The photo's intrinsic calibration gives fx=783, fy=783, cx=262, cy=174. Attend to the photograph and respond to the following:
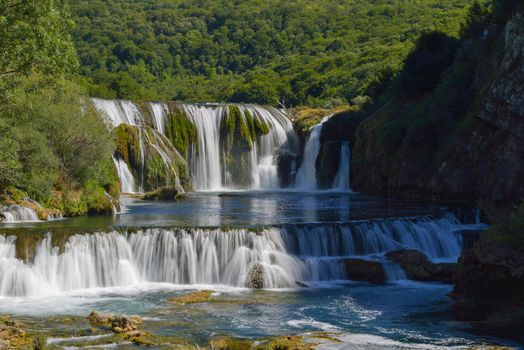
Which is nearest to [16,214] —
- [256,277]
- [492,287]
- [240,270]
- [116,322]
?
[240,270]

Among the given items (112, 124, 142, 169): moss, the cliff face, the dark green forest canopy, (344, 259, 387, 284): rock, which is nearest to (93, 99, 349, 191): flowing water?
(112, 124, 142, 169): moss

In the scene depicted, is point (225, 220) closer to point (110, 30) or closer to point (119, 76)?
point (119, 76)

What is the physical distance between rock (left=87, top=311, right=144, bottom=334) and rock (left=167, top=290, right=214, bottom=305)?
10.7 ft

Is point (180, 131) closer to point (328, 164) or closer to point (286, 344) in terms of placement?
point (328, 164)

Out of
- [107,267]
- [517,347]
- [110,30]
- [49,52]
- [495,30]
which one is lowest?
[517,347]

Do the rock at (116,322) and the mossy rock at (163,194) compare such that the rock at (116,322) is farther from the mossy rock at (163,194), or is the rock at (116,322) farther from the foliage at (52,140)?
the mossy rock at (163,194)

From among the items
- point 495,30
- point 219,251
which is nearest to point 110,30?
point 495,30

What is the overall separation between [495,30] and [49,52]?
91.6ft

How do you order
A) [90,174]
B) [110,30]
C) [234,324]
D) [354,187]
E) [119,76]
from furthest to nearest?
[110,30], [119,76], [354,187], [90,174], [234,324]

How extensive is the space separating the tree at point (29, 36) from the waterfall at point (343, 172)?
1304 inches

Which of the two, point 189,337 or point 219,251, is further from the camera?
point 219,251

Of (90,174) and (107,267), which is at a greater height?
(90,174)

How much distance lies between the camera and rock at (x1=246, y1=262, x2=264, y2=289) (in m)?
28.8

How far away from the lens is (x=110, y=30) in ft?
489
